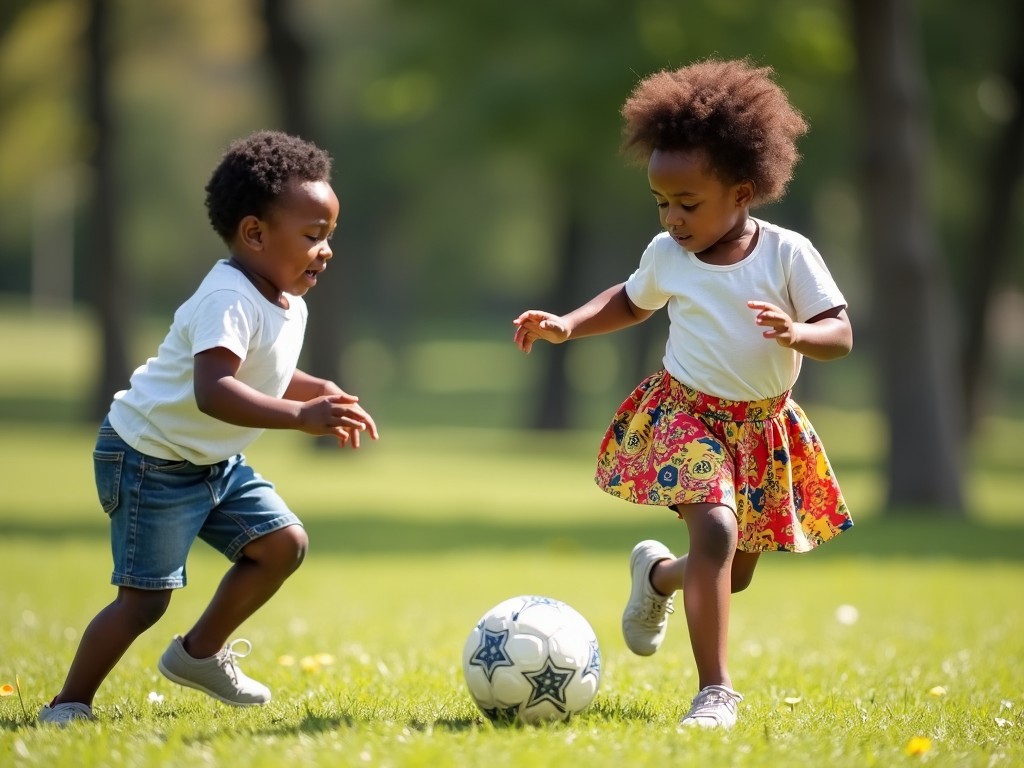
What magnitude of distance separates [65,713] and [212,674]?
55cm

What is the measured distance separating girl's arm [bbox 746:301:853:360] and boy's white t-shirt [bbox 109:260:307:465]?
5.62 feet

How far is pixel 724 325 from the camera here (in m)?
5.13

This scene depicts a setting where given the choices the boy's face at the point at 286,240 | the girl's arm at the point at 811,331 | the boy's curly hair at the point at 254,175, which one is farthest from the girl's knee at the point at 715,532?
the boy's curly hair at the point at 254,175

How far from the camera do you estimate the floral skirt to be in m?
5.05

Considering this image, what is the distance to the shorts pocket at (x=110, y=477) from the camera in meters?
5.04

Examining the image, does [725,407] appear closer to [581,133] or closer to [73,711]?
[73,711]

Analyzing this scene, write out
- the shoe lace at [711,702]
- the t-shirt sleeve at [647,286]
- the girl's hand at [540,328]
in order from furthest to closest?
the t-shirt sleeve at [647,286]
the girl's hand at [540,328]
the shoe lace at [711,702]

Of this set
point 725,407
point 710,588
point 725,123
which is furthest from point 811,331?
point 710,588

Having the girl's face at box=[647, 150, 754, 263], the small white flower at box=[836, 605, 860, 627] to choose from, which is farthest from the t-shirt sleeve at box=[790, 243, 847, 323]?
the small white flower at box=[836, 605, 860, 627]

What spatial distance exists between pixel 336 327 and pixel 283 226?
60.8ft

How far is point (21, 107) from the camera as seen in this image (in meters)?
27.8

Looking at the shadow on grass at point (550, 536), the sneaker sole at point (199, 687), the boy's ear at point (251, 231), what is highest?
the boy's ear at point (251, 231)

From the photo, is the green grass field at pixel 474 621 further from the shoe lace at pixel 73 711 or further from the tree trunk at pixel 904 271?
the tree trunk at pixel 904 271

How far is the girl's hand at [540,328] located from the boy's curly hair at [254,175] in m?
0.93
